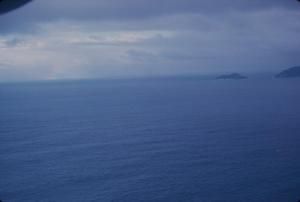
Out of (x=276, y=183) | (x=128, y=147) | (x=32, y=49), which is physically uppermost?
(x=32, y=49)

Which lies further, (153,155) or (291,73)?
(291,73)

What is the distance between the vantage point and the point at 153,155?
15617 millimetres

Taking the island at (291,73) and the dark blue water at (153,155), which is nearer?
the dark blue water at (153,155)

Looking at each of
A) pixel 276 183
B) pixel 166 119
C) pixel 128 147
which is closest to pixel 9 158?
pixel 128 147

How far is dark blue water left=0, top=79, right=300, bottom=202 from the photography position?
1354 cm

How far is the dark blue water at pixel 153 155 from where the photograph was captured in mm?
13539

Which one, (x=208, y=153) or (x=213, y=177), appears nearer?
(x=213, y=177)

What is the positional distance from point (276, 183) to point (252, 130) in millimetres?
5837

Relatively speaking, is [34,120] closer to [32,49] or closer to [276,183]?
[32,49]

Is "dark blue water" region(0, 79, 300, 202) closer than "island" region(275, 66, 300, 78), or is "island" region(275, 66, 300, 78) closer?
"dark blue water" region(0, 79, 300, 202)

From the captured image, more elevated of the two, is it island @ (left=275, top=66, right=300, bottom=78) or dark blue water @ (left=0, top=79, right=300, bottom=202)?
island @ (left=275, top=66, right=300, bottom=78)

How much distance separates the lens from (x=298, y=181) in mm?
13297

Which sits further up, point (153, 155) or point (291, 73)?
point (291, 73)

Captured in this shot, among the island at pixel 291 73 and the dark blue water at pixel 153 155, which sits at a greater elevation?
the island at pixel 291 73
